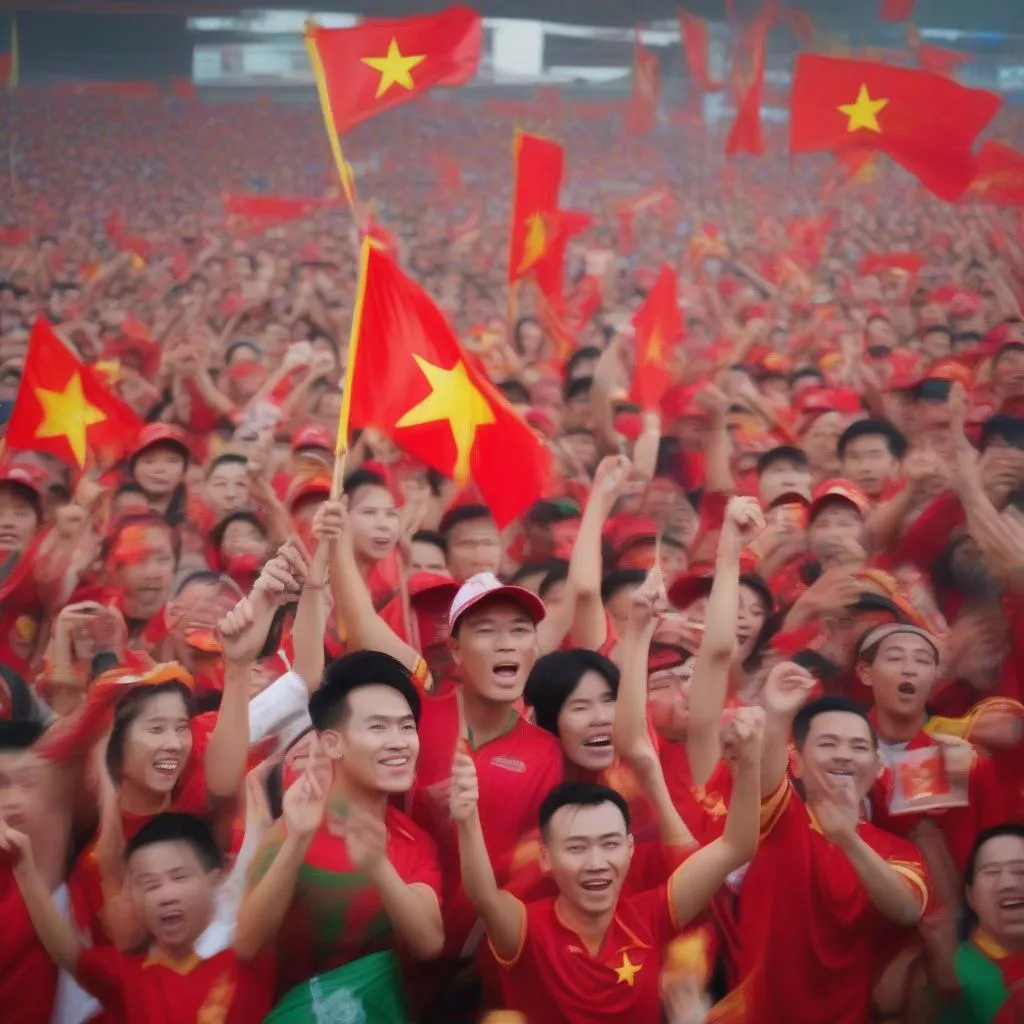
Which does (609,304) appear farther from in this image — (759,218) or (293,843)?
(293,843)

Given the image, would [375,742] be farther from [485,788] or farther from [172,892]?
[172,892]

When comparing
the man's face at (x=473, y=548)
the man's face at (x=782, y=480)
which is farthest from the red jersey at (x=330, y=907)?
the man's face at (x=782, y=480)

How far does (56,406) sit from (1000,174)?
6051mm

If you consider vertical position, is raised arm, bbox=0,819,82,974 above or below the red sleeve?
above

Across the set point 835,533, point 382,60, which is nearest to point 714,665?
point 835,533

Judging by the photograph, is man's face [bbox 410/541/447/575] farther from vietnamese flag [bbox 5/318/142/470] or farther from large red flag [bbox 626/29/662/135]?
large red flag [bbox 626/29/662/135]

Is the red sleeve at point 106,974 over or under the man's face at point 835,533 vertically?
under

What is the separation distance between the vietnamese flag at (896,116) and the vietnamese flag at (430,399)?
237 cm

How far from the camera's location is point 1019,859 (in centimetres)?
256

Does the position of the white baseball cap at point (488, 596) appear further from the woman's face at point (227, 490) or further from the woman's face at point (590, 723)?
the woman's face at point (227, 490)

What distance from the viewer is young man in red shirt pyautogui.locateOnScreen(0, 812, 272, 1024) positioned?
2.45 meters

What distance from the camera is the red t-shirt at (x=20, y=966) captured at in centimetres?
255

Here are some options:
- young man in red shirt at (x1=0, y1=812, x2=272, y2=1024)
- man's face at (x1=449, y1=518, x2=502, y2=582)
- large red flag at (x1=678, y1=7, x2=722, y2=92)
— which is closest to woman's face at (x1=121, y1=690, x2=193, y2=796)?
young man in red shirt at (x1=0, y1=812, x2=272, y2=1024)

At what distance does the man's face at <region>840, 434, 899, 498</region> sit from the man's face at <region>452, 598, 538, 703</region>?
2.06m
